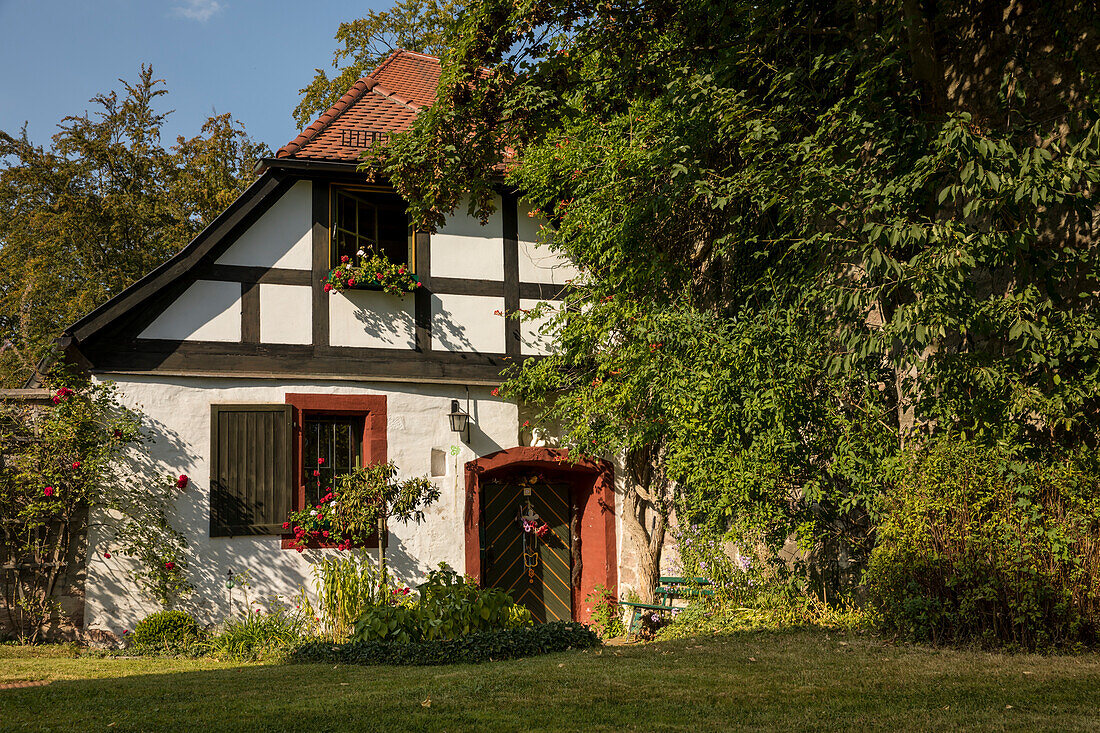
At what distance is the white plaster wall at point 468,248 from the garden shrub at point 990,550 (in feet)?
18.9

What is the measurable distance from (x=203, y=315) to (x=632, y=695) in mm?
6599

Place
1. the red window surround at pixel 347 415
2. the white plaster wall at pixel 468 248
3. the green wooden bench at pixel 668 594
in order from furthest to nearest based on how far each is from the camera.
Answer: the white plaster wall at pixel 468 248 < the red window surround at pixel 347 415 < the green wooden bench at pixel 668 594

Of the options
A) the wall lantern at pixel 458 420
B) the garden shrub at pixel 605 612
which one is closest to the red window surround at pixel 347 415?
the wall lantern at pixel 458 420

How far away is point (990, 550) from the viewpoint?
5914mm

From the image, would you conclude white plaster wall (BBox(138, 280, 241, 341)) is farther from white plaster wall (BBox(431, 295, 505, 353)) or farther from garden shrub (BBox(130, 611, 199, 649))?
garden shrub (BBox(130, 611, 199, 649))

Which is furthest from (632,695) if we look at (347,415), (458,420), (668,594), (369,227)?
(369,227)

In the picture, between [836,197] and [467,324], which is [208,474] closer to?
[467,324]

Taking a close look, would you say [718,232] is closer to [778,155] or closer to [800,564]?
[778,155]

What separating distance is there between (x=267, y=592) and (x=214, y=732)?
5.36 metres

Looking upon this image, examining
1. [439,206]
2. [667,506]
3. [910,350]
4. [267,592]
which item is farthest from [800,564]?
[267,592]

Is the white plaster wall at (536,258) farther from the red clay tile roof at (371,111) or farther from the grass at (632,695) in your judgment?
the grass at (632,695)

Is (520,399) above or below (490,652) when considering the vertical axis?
above

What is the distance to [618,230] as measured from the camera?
8734mm

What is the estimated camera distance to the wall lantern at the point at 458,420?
1026cm
